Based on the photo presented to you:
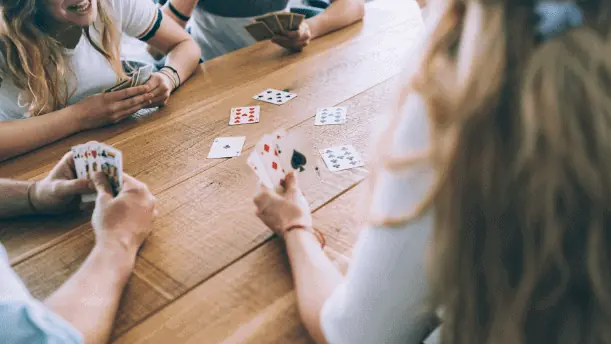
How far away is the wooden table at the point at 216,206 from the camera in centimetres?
104

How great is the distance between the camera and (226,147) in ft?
5.42

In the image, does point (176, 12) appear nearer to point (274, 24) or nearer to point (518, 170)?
point (274, 24)

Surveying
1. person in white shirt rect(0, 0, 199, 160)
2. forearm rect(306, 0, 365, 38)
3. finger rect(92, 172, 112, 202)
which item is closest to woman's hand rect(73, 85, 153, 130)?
person in white shirt rect(0, 0, 199, 160)

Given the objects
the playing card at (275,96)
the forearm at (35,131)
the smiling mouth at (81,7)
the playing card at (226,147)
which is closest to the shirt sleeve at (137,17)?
the smiling mouth at (81,7)

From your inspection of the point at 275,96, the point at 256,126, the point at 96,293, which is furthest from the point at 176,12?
the point at 96,293

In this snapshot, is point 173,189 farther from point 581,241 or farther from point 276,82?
point 581,241

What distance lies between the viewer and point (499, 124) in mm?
540

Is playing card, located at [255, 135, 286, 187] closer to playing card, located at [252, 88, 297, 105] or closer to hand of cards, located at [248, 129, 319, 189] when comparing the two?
hand of cards, located at [248, 129, 319, 189]

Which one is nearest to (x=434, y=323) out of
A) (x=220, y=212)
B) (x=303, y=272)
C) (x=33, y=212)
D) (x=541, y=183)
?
(x=303, y=272)

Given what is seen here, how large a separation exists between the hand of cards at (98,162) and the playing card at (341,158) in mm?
606

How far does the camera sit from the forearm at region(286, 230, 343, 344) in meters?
0.95

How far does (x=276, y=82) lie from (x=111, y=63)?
0.75 metres

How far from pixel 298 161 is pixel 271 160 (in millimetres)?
148

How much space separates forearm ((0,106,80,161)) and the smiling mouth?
1.28ft
